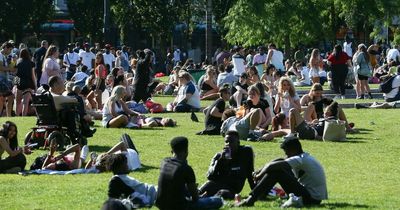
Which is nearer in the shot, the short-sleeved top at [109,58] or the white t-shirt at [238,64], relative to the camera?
the white t-shirt at [238,64]

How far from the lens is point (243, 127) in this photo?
22.7 m

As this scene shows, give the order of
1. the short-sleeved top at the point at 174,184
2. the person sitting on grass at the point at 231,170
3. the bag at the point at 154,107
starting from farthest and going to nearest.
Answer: the bag at the point at 154,107, the person sitting on grass at the point at 231,170, the short-sleeved top at the point at 174,184

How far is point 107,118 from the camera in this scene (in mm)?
25500

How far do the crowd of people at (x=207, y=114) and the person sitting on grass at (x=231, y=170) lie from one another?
0.01 m

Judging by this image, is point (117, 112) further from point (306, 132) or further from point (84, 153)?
point (84, 153)

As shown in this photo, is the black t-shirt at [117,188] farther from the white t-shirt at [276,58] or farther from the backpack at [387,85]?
the white t-shirt at [276,58]

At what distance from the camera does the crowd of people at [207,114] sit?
13812 mm

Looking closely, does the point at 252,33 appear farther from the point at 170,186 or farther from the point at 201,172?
the point at 170,186

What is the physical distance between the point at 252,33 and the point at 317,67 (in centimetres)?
1630

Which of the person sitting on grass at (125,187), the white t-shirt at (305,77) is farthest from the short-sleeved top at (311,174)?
the white t-shirt at (305,77)

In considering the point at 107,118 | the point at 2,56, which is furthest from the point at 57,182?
the point at 2,56

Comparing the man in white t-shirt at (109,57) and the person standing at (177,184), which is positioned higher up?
the person standing at (177,184)

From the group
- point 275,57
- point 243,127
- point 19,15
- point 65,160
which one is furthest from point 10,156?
point 19,15

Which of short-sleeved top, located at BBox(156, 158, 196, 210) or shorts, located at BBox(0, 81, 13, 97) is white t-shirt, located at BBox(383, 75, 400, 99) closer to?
shorts, located at BBox(0, 81, 13, 97)
